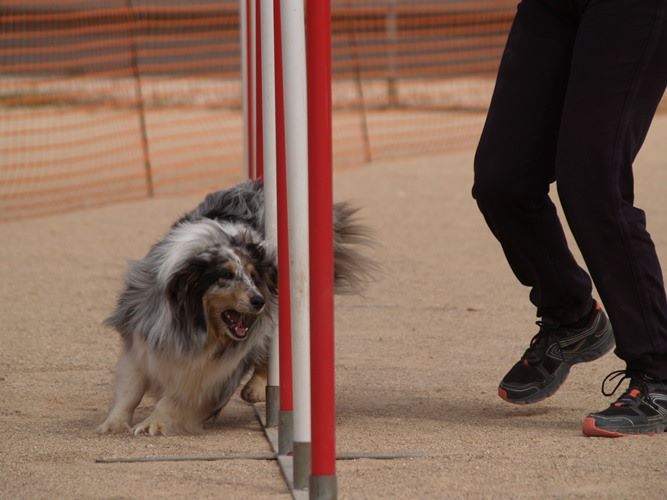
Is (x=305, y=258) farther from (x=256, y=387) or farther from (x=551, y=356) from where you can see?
(x=256, y=387)

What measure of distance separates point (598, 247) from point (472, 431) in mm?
721

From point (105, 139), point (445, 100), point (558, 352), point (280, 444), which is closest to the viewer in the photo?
point (280, 444)

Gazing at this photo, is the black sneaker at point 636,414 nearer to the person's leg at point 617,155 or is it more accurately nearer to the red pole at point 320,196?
the person's leg at point 617,155

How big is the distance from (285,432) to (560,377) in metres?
1.12

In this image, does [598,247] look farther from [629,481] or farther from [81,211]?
[81,211]

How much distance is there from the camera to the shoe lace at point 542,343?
459 cm

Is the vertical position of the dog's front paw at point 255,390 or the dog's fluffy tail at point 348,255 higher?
the dog's fluffy tail at point 348,255

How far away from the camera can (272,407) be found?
4.42 metres

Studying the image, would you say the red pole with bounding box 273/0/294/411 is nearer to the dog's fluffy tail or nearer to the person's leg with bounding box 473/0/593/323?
the person's leg with bounding box 473/0/593/323

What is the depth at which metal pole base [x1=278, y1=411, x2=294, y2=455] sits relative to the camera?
12.9 ft

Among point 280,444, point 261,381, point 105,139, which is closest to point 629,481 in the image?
point 280,444

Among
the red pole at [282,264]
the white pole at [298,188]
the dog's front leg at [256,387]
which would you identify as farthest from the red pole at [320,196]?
the dog's front leg at [256,387]

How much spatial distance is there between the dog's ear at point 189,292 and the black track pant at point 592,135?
3.05 ft

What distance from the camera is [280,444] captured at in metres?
3.96
